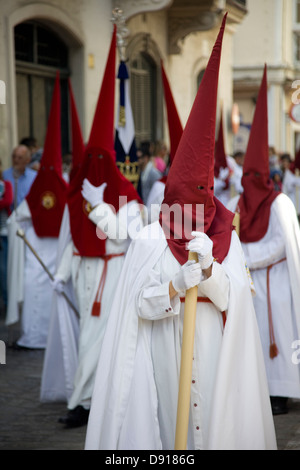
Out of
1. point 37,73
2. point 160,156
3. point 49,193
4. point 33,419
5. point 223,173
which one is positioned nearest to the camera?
point 33,419

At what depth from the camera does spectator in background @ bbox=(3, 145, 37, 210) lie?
29.7ft

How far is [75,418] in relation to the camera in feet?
18.5

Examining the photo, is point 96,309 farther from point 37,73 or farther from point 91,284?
point 37,73

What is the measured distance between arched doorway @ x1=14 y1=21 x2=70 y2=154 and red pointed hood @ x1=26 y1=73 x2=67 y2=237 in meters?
4.09

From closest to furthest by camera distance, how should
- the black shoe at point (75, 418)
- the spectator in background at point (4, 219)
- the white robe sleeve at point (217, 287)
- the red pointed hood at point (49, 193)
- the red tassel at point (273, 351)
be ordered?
the white robe sleeve at point (217, 287), the black shoe at point (75, 418), the red tassel at point (273, 351), the red pointed hood at point (49, 193), the spectator in background at point (4, 219)

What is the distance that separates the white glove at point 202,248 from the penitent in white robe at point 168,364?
0.10m

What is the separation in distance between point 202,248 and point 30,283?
513 centimetres

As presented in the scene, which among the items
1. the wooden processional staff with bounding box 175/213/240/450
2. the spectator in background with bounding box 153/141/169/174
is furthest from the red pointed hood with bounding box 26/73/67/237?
the spectator in background with bounding box 153/141/169/174

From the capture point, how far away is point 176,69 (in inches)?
661

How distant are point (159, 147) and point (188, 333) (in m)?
10.1

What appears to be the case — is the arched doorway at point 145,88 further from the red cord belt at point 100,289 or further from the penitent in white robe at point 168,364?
the penitent in white robe at point 168,364

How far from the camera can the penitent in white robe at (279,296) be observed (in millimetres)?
5844

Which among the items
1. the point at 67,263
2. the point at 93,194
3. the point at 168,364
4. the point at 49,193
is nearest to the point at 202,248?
the point at 168,364

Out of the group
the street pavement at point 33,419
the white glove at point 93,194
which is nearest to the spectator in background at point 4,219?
the street pavement at point 33,419
